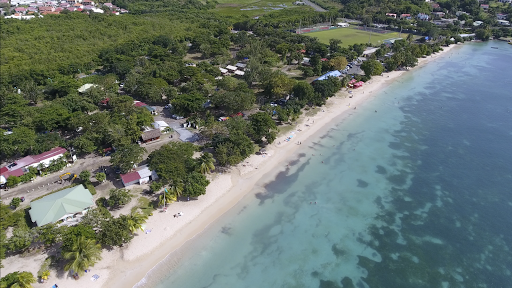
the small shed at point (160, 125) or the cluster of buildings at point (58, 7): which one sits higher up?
the cluster of buildings at point (58, 7)

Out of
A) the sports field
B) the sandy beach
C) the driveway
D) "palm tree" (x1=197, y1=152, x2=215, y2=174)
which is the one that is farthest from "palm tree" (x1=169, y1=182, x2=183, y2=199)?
the sports field

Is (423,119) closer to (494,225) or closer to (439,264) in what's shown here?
(494,225)

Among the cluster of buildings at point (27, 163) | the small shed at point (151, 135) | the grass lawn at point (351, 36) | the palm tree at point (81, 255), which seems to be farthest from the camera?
the grass lawn at point (351, 36)

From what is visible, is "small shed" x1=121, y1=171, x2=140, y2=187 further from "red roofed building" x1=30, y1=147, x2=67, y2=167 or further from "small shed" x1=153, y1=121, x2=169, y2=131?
"small shed" x1=153, y1=121, x2=169, y2=131

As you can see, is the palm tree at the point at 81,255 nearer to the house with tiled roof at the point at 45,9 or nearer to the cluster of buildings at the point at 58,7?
the cluster of buildings at the point at 58,7

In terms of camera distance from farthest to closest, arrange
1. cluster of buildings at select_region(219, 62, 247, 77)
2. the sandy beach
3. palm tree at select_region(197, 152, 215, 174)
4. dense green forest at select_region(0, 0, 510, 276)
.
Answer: cluster of buildings at select_region(219, 62, 247, 77), palm tree at select_region(197, 152, 215, 174), dense green forest at select_region(0, 0, 510, 276), the sandy beach

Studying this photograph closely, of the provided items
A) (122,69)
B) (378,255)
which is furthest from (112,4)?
(378,255)

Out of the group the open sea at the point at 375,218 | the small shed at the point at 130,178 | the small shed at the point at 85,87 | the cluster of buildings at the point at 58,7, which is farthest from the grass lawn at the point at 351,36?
the cluster of buildings at the point at 58,7
